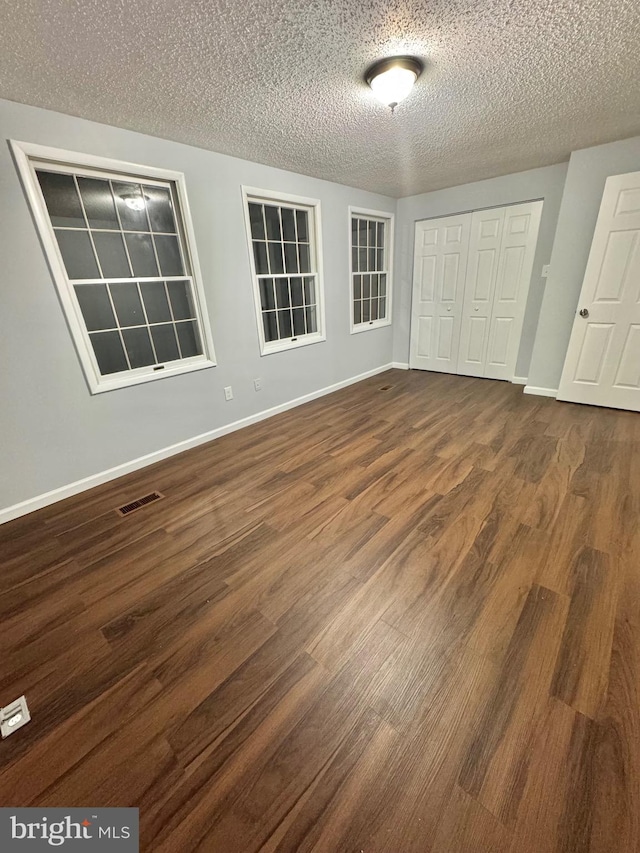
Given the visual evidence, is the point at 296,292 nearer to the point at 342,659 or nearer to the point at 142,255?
the point at 142,255

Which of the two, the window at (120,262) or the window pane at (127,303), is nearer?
the window at (120,262)

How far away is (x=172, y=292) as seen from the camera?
112 inches

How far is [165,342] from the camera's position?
2.92 metres

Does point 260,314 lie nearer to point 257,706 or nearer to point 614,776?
point 257,706

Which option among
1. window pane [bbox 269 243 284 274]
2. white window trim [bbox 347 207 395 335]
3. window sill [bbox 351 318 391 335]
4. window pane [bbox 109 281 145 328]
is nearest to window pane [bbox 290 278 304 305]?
window pane [bbox 269 243 284 274]

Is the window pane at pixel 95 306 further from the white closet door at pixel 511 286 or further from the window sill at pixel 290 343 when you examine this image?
the white closet door at pixel 511 286

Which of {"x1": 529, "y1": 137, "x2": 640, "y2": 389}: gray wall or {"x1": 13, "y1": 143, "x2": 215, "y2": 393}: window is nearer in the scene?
{"x1": 13, "y1": 143, "x2": 215, "y2": 393}: window

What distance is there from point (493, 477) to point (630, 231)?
277 centimetres

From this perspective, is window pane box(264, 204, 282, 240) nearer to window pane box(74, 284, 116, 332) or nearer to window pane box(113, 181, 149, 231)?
window pane box(113, 181, 149, 231)

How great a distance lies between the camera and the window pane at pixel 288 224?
351 cm

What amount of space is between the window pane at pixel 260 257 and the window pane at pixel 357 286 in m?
1.52

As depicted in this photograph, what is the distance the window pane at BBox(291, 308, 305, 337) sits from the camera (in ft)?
12.7

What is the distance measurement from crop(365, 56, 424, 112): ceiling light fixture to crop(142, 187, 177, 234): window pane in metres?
1.72
